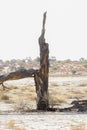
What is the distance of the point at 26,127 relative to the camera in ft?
58.4

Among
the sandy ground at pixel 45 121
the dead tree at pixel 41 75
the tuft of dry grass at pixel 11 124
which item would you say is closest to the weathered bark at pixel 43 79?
the dead tree at pixel 41 75

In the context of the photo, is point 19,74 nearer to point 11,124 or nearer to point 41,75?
point 41,75

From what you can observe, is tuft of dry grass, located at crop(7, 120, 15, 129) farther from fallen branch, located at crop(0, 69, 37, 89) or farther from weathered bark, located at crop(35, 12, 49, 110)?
weathered bark, located at crop(35, 12, 49, 110)

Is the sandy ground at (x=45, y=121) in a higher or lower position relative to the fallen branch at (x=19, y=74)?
lower

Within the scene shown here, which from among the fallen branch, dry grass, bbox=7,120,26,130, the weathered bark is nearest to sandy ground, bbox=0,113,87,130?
dry grass, bbox=7,120,26,130

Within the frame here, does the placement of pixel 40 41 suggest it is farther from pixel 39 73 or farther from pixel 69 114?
pixel 69 114

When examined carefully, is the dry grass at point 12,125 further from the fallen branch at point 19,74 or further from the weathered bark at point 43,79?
the weathered bark at point 43,79

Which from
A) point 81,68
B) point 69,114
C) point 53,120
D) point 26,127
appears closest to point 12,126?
point 26,127

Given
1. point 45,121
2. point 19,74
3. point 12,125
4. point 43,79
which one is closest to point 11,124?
point 12,125

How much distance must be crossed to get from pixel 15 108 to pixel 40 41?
338 cm

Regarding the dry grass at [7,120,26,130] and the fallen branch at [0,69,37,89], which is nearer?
the dry grass at [7,120,26,130]

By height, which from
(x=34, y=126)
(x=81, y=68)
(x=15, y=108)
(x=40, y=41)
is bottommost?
(x=81, y=68)

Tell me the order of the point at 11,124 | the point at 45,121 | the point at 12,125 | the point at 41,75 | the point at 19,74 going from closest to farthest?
the point at 12,125 → the point at 11,124 → the point at 45,121 → the point at 19,74 → the point at 41,75

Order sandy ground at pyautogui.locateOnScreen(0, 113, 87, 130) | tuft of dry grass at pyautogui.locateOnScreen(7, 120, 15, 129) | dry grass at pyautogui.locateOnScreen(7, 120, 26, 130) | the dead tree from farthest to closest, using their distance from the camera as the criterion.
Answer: the dead tree < sandy ground at pyautogui.locateOnScreen(0, 113, 87, 130) < tuft of dry grass at pyautogui.locateOnScreen(7, 120, 15, 129) < dry grass at pyautogui.locateOnScreen(7, 120, 26, 130)
